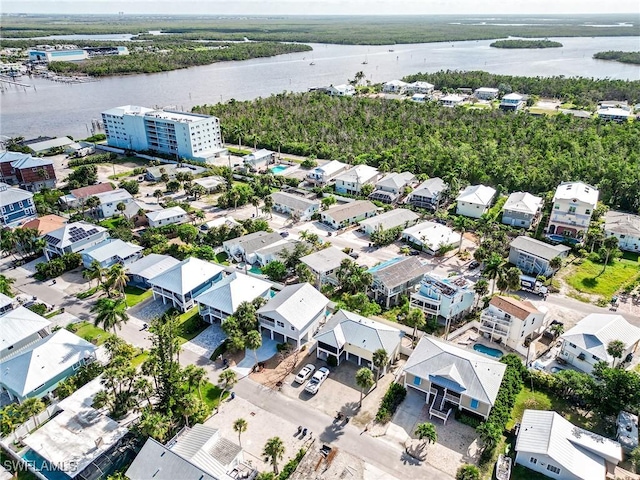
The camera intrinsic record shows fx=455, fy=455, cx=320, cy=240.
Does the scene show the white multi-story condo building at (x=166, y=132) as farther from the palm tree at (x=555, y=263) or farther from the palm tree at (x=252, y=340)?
the palm tree at (x=555, y=263)

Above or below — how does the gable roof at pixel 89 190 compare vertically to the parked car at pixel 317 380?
above

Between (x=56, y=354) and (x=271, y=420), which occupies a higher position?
(x=56, y=354)

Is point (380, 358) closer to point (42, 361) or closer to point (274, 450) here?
point (274, 450)

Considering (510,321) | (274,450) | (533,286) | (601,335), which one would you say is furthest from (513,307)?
(274,450)

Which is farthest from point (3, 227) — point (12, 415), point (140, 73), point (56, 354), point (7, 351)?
point (140, 73)

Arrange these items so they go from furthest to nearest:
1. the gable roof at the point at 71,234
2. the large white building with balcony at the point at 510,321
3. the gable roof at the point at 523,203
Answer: the gable roof at the point at 523,203, the gable roof at the point at 71,234, the large white building with balcony at the point at 510,321

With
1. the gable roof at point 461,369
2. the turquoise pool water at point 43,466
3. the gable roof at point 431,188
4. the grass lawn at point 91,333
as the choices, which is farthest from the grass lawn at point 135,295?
the gable roof at point 431,188

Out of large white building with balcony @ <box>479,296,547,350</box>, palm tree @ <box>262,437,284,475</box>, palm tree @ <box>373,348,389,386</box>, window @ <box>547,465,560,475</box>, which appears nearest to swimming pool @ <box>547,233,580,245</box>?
large white building with balcony @ <box>479,296,547,350</box>

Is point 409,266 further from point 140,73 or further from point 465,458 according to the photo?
point 140,73
